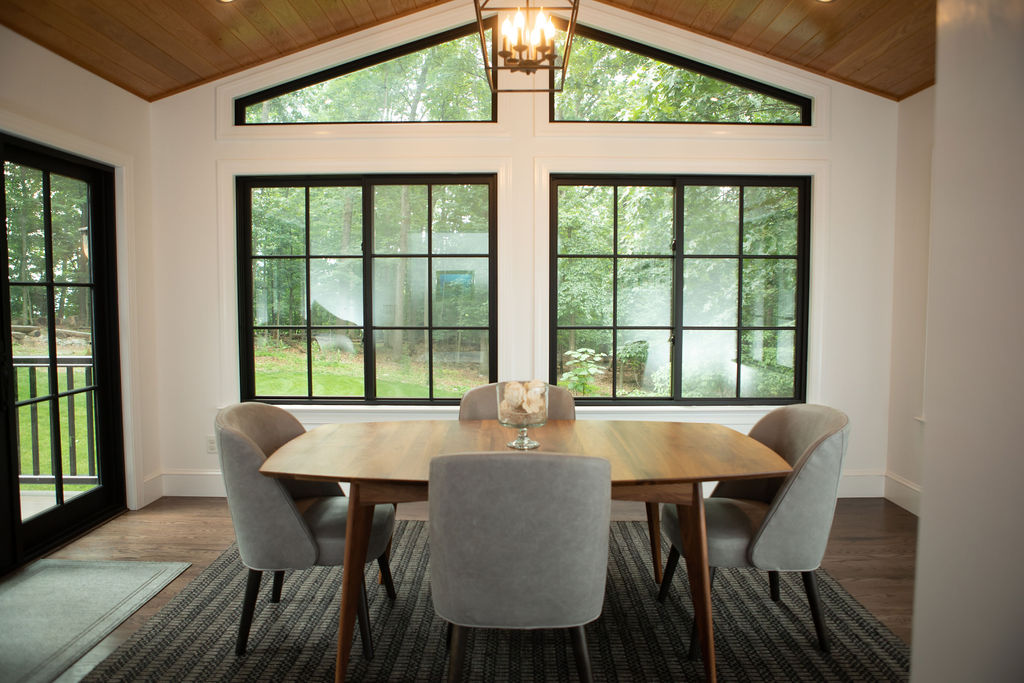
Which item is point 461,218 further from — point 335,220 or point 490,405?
point 490,405

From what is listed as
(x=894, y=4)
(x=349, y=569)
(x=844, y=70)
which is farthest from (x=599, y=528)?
(x=844, y=70)

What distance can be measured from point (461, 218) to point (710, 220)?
166 centimetres

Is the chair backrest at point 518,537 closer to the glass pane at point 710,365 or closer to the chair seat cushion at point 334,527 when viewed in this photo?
the chair seat cushion at point 334,527

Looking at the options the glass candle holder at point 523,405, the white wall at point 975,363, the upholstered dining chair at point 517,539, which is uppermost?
the white wall at point 975,363

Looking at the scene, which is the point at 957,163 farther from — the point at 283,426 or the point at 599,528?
the point at 283,426

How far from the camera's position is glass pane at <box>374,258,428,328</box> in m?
3.82

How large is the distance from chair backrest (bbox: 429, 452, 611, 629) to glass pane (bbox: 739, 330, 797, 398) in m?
2.69

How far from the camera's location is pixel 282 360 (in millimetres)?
3900

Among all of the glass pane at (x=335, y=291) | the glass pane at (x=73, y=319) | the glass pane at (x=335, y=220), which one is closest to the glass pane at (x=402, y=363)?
the glass pane at (x=335, y=291)

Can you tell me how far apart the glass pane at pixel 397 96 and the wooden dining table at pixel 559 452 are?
2344mm

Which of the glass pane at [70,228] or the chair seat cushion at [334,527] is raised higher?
the glass pane at [70,228]

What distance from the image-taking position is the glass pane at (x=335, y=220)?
151 inches

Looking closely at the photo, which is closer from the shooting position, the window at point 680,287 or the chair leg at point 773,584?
the chair leg at point 773,584

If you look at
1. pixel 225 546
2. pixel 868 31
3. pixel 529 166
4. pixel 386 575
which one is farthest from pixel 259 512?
pixel 868 31
